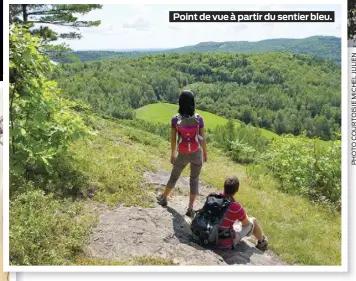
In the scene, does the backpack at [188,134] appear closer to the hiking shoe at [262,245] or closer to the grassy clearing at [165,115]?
the grassy clearing at [165,115]

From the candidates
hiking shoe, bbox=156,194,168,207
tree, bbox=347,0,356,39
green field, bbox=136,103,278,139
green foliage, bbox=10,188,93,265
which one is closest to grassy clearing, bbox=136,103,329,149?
green field, bbox=136,103,278,139

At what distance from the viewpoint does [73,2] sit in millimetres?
5090

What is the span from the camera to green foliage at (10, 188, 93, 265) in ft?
15.3

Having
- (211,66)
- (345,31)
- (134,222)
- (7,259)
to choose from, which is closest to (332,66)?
(345,31)

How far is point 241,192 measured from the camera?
6320 millimetres

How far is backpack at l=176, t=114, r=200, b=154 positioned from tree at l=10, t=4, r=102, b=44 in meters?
1.52

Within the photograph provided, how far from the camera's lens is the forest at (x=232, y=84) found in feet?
19.6

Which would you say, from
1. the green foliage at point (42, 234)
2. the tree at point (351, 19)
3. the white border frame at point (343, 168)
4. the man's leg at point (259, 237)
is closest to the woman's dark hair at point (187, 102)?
the white border frame at point (343, 168)

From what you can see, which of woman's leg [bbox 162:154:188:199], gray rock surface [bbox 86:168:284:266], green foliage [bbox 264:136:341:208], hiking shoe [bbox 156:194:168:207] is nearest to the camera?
A: gray rock surface [bbox 86:168:284:266]

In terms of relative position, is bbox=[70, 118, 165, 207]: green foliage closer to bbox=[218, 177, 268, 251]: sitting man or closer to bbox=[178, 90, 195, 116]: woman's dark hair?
bbox=[218, 177, 268, 251]: sitting man

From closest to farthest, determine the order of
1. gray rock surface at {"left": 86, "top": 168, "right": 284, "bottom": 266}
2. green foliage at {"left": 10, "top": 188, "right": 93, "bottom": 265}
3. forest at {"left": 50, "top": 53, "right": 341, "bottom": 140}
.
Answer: green foliage at {"left": 10, "top": 188, "right": 93, "bottom": 265}
gray rock surface at {"left": 86, "top": 168, "right": 284, "bottom": 266}
forest at {"left": 50, "top": 53, "right": 341, "bottom": 140}
